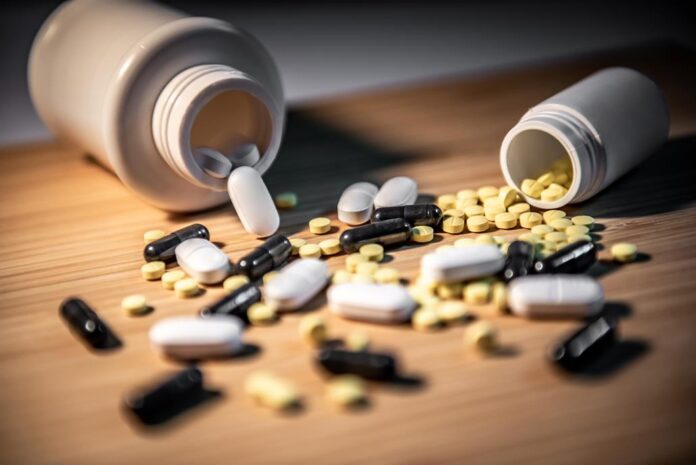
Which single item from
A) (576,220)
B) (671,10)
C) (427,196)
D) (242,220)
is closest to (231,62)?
(242,220)

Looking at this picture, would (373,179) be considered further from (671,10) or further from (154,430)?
(671,10)

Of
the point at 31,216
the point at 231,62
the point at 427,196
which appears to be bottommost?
the point at 31,216

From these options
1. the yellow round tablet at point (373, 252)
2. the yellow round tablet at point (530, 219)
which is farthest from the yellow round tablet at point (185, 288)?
the yellow round tablet at point (530, 219)

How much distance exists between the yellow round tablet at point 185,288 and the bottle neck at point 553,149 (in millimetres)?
703

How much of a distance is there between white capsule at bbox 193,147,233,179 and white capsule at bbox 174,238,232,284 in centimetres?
18

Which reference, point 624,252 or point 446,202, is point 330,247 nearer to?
point 446,202

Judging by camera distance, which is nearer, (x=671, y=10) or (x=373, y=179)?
(x=373, y=179)

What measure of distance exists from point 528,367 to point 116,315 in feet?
2.44

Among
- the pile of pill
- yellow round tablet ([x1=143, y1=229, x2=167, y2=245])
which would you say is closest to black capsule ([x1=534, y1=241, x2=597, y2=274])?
the pile of pill

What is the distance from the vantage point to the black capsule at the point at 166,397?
1439 millimetres

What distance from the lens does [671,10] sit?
365 centimetres

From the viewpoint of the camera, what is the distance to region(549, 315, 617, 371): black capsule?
1.48m

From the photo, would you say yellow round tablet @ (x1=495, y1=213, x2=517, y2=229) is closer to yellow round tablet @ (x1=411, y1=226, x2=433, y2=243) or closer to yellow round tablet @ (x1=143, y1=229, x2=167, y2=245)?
yellow round tablet @ (x1=411, y1=226, x2=433, y2=243)

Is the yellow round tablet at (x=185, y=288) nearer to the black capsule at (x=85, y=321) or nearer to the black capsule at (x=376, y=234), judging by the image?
the black capsule at (x=85, y=321)
